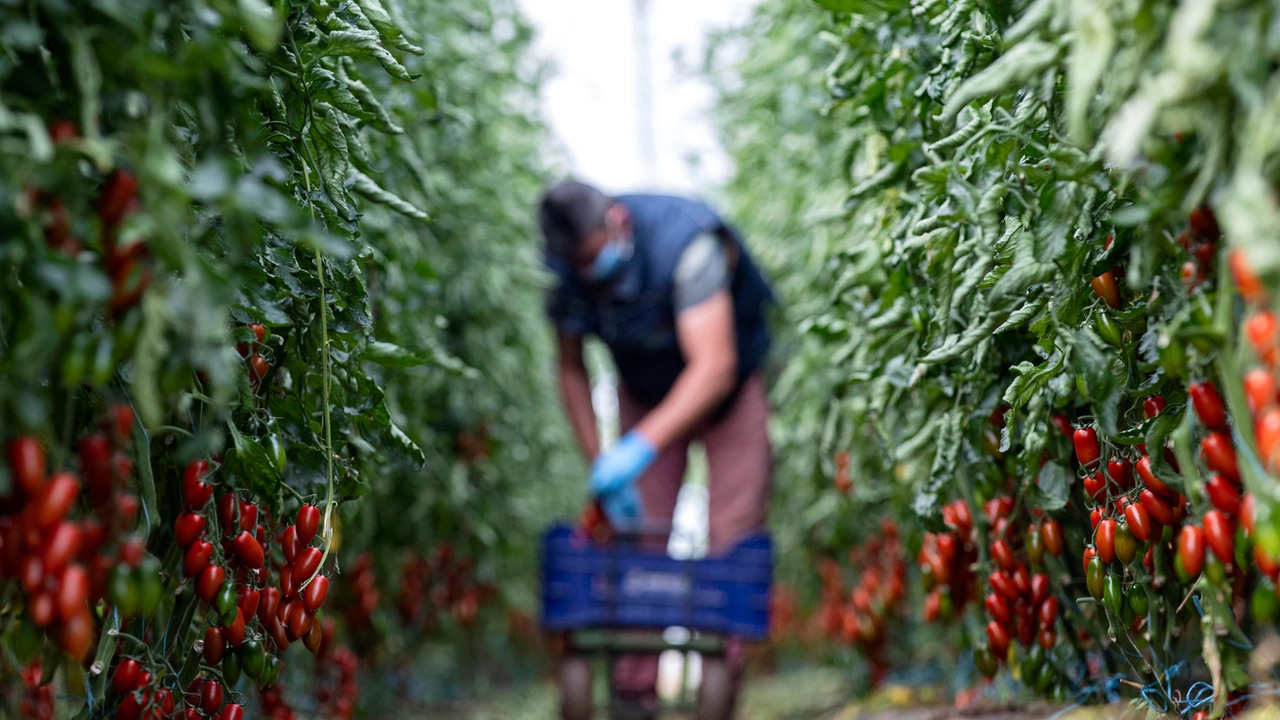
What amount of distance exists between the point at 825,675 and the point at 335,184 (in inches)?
150

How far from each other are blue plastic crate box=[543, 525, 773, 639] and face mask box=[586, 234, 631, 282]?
0.79 m

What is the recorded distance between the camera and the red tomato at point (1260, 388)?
2.42 feet

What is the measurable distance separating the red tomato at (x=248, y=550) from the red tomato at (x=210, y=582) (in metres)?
0.03

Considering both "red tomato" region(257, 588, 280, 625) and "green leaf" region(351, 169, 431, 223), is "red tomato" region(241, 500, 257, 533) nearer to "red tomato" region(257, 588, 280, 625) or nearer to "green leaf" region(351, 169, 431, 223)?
"red tomato" region(257, 588, 280, 625)

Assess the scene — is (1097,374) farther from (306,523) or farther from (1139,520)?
(306,523)

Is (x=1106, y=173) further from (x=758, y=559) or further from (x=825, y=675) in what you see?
(x=825, y=675)

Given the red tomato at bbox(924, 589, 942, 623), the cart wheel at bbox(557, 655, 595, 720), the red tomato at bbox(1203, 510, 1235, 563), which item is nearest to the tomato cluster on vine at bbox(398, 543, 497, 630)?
the cart wheel at bbox(557, 655, 595, 720)

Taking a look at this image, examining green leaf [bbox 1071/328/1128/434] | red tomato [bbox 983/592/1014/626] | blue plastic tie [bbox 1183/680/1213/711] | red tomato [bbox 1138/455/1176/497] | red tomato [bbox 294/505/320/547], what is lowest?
blue plastic tie [bbox 1183/680/1213/711]

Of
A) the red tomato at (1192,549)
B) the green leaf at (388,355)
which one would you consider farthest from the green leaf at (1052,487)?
the green leaf at (388,355)

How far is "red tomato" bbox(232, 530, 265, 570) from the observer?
44.9 inches

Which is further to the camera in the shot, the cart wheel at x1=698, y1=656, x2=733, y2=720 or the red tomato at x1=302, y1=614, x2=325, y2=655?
the cart wheel at x1=698, y1=656, x2=733, y2=720

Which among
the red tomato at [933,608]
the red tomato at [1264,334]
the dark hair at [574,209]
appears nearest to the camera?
the red tomato at [1264,334]

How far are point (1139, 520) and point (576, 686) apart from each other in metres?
1.86

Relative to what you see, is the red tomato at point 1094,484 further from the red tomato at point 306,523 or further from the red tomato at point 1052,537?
the red tomato at point 306,523
